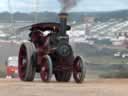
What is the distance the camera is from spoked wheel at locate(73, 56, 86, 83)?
22.0 m

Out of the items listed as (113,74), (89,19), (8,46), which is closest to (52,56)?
(113,74)

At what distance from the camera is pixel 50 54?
72.8 feet

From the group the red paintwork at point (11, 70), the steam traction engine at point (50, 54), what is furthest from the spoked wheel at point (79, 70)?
the red paintwork at point (11, 70)

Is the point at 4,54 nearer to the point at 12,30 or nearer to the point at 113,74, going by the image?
the point at 12,30

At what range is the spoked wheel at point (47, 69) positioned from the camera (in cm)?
Answer: 2138

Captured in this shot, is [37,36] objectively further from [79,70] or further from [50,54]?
[79,70]

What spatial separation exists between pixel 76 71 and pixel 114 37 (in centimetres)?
2418

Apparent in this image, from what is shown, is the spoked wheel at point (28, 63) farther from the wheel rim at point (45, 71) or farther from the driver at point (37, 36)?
the wheel rim at point (45, 71)

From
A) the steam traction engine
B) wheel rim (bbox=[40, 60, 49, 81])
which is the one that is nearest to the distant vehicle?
the steam traction engine

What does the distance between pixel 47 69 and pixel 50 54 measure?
2.36 feet

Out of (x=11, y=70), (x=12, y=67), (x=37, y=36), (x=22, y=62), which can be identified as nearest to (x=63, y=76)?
(x=22, y=62)

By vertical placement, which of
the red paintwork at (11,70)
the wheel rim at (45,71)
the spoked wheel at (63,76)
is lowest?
the red paintwork at (11,70)

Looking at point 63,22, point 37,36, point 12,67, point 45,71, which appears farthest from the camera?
point 12,67

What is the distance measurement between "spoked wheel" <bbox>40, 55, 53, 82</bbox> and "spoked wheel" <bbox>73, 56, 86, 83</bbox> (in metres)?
1.16
